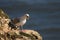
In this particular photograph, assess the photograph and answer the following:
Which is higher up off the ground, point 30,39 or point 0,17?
point 0,17

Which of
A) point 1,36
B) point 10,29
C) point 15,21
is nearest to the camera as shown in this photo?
point 1,36

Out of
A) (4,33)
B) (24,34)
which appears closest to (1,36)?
(4,33)

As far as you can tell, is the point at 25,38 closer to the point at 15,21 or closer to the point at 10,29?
the point at 10,29

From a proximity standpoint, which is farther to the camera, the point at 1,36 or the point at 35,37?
the point at 35,37

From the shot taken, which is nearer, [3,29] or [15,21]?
[3,29]

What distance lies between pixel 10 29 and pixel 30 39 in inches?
22.1

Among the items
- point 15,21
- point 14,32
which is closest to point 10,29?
point 14,32

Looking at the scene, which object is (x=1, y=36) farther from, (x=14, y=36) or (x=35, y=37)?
(x=35, y=37)

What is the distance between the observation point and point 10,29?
855cm

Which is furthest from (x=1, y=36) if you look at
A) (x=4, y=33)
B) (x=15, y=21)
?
(x=15, y=21)

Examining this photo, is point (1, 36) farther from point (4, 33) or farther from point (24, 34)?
point (24, 34)

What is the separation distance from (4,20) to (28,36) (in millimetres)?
723

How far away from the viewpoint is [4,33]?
815 centimetres

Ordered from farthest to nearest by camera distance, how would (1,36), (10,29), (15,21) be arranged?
1. (15,21)
2. (10,29)
3. (1,36)
